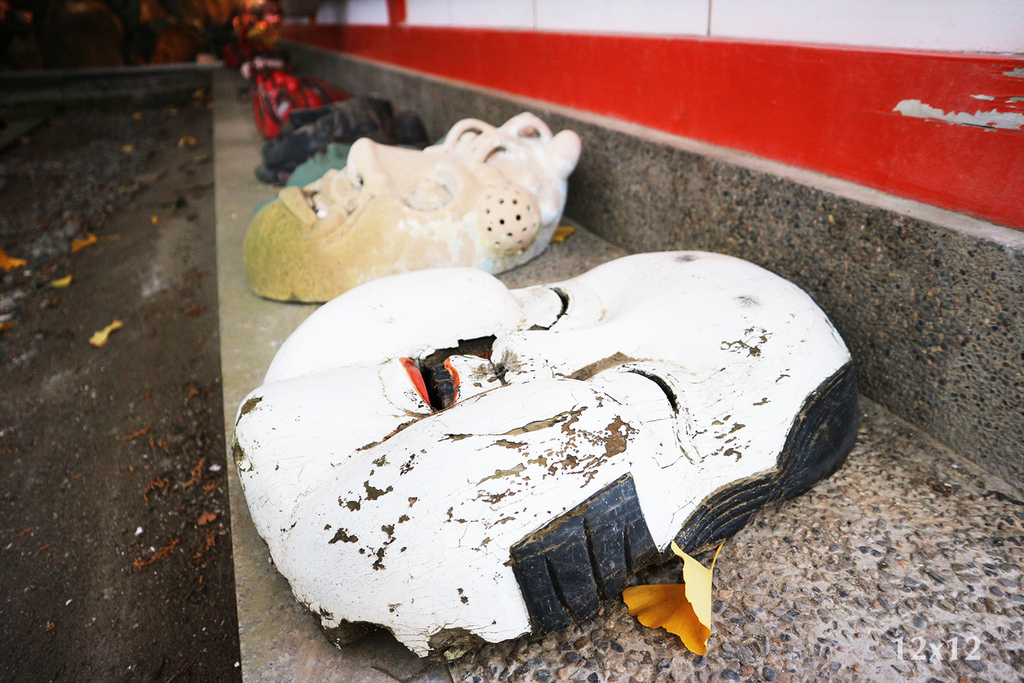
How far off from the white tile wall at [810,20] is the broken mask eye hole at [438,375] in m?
1.31

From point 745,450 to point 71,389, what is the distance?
262 cm

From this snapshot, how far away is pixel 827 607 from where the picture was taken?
1215mm

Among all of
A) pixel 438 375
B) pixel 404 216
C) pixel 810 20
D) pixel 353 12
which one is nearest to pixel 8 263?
pixel 404 216

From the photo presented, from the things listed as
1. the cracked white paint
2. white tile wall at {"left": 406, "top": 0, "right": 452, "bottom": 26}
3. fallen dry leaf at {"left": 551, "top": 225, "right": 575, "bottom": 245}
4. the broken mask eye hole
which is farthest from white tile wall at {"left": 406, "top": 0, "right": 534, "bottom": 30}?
the broken mask eye hole

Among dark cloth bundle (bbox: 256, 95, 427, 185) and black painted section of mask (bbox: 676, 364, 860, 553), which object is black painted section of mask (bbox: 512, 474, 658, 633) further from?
dark cloth bundle (bbox: 256, 95, 427, 185)

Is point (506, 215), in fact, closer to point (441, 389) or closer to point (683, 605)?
point (441, 389)

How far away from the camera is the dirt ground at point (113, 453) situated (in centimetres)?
156

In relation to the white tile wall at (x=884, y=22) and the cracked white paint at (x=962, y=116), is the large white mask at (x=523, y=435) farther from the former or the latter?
the white tile wall at (x=884, y=22)

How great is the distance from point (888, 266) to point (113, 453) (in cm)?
248

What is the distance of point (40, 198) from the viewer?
5.05m

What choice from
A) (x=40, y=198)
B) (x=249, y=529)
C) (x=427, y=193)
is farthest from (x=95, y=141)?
(x=249, y=529)

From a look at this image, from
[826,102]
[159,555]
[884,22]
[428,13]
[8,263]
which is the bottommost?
[159,555]

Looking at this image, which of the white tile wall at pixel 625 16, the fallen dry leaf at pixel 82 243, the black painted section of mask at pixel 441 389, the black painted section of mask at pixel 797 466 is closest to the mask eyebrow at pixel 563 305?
the black painted section of mask at pixel 441 389

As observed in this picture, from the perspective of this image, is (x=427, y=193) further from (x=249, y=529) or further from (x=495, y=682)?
(x=495, y=682)
